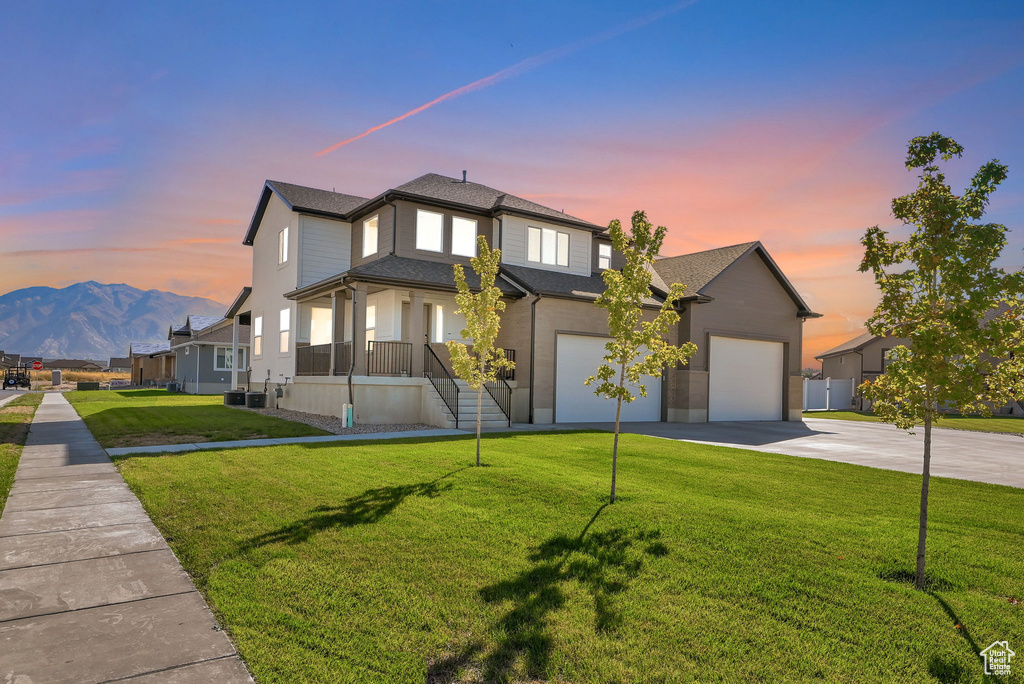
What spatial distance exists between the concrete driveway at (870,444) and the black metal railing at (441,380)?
2961 mm

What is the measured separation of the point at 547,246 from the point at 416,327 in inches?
270

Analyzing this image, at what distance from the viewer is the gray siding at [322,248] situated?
21.5 m

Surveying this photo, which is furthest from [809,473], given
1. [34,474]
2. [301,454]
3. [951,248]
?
[34,474]

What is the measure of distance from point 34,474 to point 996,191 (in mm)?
12556

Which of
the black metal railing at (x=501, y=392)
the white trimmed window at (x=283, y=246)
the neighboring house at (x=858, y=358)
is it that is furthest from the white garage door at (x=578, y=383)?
the neighboring house at (x=858, y=358)

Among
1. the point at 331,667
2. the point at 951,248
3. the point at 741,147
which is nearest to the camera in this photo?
the point at 331,667

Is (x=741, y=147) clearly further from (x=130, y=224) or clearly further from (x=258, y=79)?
(x=130, y=224)

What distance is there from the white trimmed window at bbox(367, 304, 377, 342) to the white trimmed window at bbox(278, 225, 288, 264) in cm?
449

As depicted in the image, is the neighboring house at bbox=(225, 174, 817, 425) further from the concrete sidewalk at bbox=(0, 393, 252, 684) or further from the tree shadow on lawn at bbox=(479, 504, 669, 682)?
the tree shadow on lawn at bbox=(479, 504, 669, 682)

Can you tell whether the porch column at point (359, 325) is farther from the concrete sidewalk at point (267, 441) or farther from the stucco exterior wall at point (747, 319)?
the stucco exterior wall at point (747, 319)

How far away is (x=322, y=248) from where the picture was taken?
21891 millimetres

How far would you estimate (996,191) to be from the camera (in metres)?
4.56

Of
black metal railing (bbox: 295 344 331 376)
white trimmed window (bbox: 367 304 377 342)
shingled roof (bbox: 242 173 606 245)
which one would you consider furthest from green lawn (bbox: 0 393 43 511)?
shingled roof (bbox: 242 173 606 245)

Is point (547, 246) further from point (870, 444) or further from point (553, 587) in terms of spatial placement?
point (553, 587)
